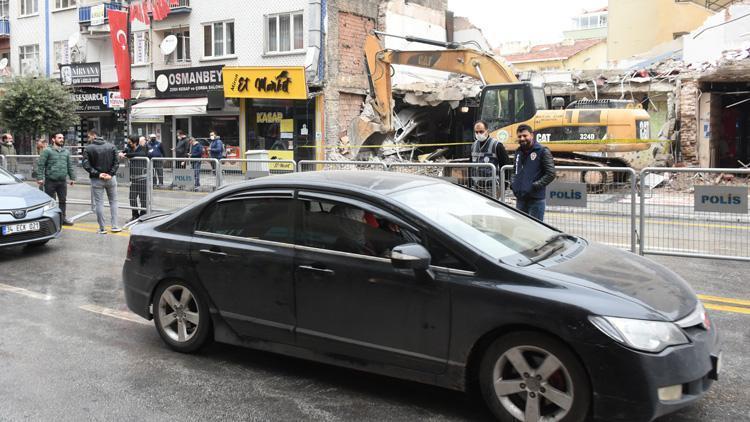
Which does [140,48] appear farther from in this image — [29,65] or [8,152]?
[8,152]

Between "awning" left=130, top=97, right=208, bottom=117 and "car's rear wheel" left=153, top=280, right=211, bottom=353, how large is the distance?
22.6 meters

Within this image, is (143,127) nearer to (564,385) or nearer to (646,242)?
(646,242)

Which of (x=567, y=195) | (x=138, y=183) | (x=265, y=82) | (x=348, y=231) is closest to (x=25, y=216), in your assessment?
(x=138, y=183)

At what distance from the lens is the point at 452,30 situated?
32.8 metres

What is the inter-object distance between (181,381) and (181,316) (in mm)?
673

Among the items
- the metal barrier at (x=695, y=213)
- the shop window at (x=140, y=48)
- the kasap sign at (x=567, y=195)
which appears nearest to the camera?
the metal barrier at (x=695, y=213)

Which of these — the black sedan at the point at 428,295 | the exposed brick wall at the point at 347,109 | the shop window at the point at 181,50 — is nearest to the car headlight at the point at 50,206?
the black sedan at the point at 428,295

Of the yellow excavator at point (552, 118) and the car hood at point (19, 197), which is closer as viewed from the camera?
the car hood at point (19, 197)

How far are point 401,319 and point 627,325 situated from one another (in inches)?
52.3

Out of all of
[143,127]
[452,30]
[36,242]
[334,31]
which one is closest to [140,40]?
[143,127]

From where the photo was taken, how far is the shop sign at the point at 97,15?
100 ft

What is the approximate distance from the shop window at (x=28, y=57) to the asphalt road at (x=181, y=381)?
3254 centimetres

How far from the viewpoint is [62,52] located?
3331 cm

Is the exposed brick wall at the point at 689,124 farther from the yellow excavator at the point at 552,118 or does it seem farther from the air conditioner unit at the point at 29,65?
the air conditioner unit at the point at 29,65
